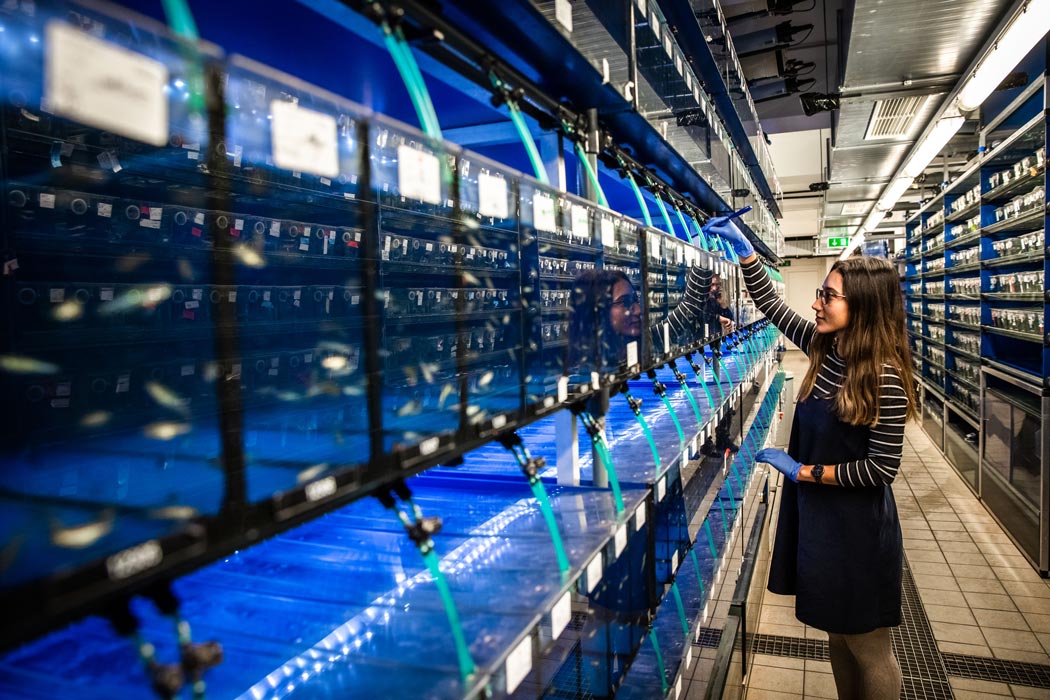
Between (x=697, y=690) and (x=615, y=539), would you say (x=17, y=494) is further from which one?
(x=697, y=690)

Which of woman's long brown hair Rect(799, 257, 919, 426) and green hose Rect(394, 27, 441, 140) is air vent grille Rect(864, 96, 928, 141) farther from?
green hose Rect(394, 27, 441, 140)

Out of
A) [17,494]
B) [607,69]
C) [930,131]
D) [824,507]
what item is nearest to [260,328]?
[17,494]

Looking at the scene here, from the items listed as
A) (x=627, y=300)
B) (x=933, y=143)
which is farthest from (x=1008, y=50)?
(x=627, y=300)

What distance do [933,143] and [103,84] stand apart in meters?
6.79

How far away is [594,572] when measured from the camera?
1.36 metres

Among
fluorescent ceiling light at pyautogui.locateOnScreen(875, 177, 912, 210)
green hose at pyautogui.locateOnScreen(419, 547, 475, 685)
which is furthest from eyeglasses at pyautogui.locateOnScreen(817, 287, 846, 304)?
fluorescent ceiling light at pyautogui.locateOnScreen(875, 177, 912, 210)

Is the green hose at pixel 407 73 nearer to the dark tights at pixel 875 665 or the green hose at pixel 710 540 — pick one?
the dark tights at pixel 875 665

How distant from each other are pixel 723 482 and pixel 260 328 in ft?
9.40

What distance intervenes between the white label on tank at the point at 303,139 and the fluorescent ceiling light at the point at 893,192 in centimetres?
828

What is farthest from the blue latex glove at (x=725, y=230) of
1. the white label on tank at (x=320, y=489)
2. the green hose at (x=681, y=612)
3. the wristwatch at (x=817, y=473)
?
the white label on tank at (x=320, y=489)

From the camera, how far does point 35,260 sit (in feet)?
3.34

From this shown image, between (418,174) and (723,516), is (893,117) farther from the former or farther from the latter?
(418,174)

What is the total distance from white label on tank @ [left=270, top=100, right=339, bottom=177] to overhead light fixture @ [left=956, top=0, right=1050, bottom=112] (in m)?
3.60

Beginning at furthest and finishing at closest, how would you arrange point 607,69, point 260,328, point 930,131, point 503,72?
point 930,131
point 607,69
point 503,72
point 260,328
